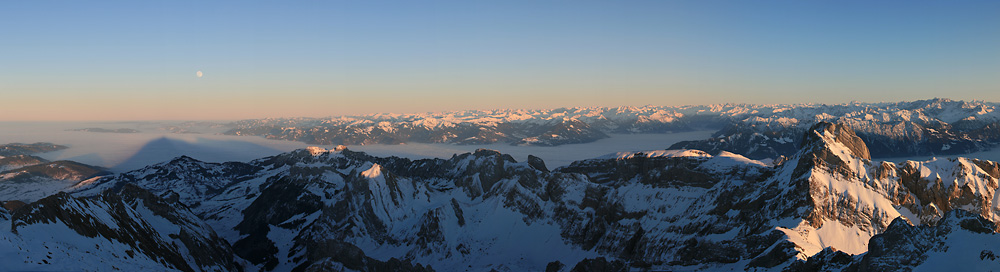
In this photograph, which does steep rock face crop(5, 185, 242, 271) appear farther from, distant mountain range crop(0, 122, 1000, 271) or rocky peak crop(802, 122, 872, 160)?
rocky peak crop(802, 122, 872, 160)

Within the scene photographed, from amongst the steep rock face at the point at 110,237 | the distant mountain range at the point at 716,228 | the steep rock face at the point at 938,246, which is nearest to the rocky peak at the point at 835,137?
the distant mountain range at the point at 716,228

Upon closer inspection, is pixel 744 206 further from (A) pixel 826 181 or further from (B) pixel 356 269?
(B) pixel 356 269

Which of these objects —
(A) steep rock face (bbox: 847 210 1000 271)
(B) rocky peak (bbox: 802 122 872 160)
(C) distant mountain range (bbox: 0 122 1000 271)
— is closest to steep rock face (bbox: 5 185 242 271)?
(C) distant mountain range (bbox: 0 122 1000 271)

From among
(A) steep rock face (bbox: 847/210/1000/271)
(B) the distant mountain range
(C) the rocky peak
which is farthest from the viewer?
(C) the rocky peak

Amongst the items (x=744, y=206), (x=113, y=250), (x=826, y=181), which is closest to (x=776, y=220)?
(x=744, y=206)

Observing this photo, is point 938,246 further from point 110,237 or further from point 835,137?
point 110,237

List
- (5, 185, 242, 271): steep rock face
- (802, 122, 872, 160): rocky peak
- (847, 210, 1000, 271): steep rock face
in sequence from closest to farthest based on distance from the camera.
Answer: (847, 210, 1000, 271): steep rock face → (5, 185, 242, 271): steep rock face → (802, 122, 872, 160): rocky peak

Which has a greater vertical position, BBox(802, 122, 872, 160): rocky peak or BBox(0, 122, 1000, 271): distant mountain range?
BBox(802, 122, 872, 160): rocky peak

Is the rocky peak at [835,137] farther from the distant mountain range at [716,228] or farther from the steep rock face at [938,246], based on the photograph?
the steep rock face at [938,246]

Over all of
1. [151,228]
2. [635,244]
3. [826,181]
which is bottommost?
[635,244]
